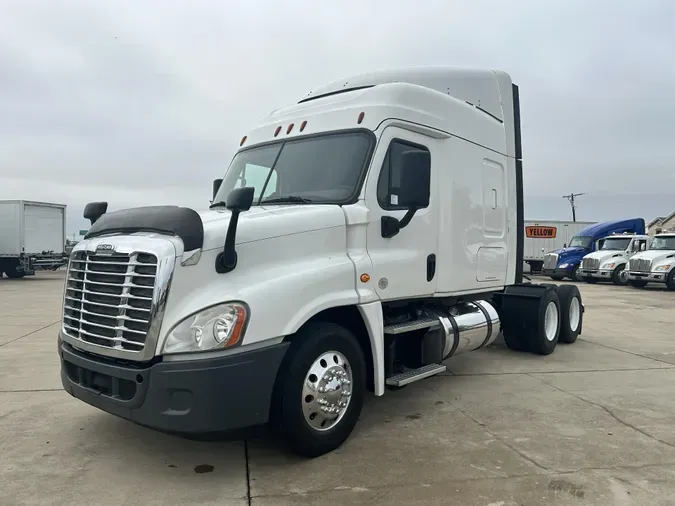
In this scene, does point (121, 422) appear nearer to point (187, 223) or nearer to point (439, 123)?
point (187, 223)

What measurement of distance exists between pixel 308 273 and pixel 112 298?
135 centimetres

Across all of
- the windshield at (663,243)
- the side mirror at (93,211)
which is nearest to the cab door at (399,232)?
the side mirror at (93,211)

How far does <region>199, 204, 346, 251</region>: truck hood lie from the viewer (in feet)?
12.1

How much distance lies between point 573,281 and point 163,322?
27410 millimetres

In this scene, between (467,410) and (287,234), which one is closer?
(287,234)

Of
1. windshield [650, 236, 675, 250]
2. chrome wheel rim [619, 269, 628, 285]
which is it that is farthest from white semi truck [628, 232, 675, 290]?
chrome wheel rim [619, 269, 628, 285]

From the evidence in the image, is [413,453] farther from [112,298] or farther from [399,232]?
[112,298]

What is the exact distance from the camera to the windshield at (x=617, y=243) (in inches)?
974

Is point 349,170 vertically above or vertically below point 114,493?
above

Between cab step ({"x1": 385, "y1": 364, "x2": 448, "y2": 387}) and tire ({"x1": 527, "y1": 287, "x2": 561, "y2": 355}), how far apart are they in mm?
2871

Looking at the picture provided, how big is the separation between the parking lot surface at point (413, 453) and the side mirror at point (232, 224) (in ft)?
4.85

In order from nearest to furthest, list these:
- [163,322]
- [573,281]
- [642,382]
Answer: [163,322], [642,382], [573,281]

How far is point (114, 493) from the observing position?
11.5ft

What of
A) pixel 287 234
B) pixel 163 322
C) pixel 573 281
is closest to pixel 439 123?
pixel 287 234
